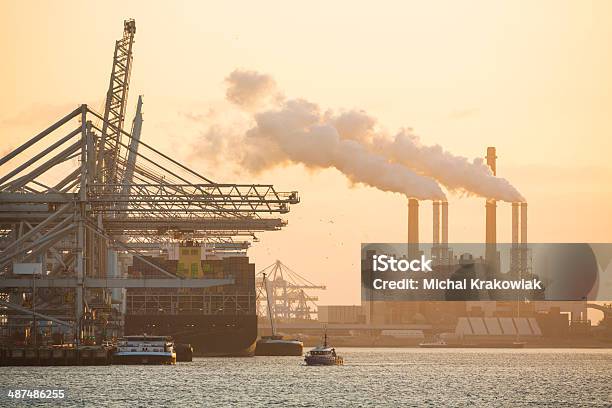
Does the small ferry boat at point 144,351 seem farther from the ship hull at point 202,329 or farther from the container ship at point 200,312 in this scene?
the container ship at point 200,312

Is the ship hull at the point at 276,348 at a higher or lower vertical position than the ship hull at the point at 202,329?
lower

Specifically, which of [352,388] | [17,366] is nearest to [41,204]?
[17,366]

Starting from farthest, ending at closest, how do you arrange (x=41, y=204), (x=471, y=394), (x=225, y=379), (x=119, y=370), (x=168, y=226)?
(x=168, y=226) < (x=41, y=204) < (x=119, y=370) < (x=225, y=379) < (x=471, y=394)

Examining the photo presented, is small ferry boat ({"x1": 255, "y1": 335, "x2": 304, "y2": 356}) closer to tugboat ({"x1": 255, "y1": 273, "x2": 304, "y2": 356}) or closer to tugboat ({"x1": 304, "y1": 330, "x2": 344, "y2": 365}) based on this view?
tugboat ({"x1": 255, "y1": 273, "x2": 304, "y2": 356})

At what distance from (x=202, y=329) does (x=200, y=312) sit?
199 cm

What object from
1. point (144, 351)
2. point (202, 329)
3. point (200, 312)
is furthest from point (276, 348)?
point (144, 351)

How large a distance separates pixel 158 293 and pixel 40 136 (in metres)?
41.0

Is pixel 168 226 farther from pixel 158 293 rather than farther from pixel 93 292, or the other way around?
pixel 158 293

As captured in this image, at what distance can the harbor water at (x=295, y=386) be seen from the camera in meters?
93.2

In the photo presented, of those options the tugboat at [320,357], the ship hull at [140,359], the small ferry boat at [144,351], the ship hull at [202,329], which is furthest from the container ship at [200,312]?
the ship hull at [140,359]

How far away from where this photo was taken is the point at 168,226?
143875 millimetres

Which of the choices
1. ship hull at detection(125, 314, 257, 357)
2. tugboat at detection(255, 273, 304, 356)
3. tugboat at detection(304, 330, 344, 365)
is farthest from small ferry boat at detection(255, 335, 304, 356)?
tugboat at detection(304, 330, 344, 365)

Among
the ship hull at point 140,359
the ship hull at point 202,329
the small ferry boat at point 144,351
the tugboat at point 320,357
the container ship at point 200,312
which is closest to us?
the ship hull at point 140,359

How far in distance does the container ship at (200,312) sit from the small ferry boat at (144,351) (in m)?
27.3
